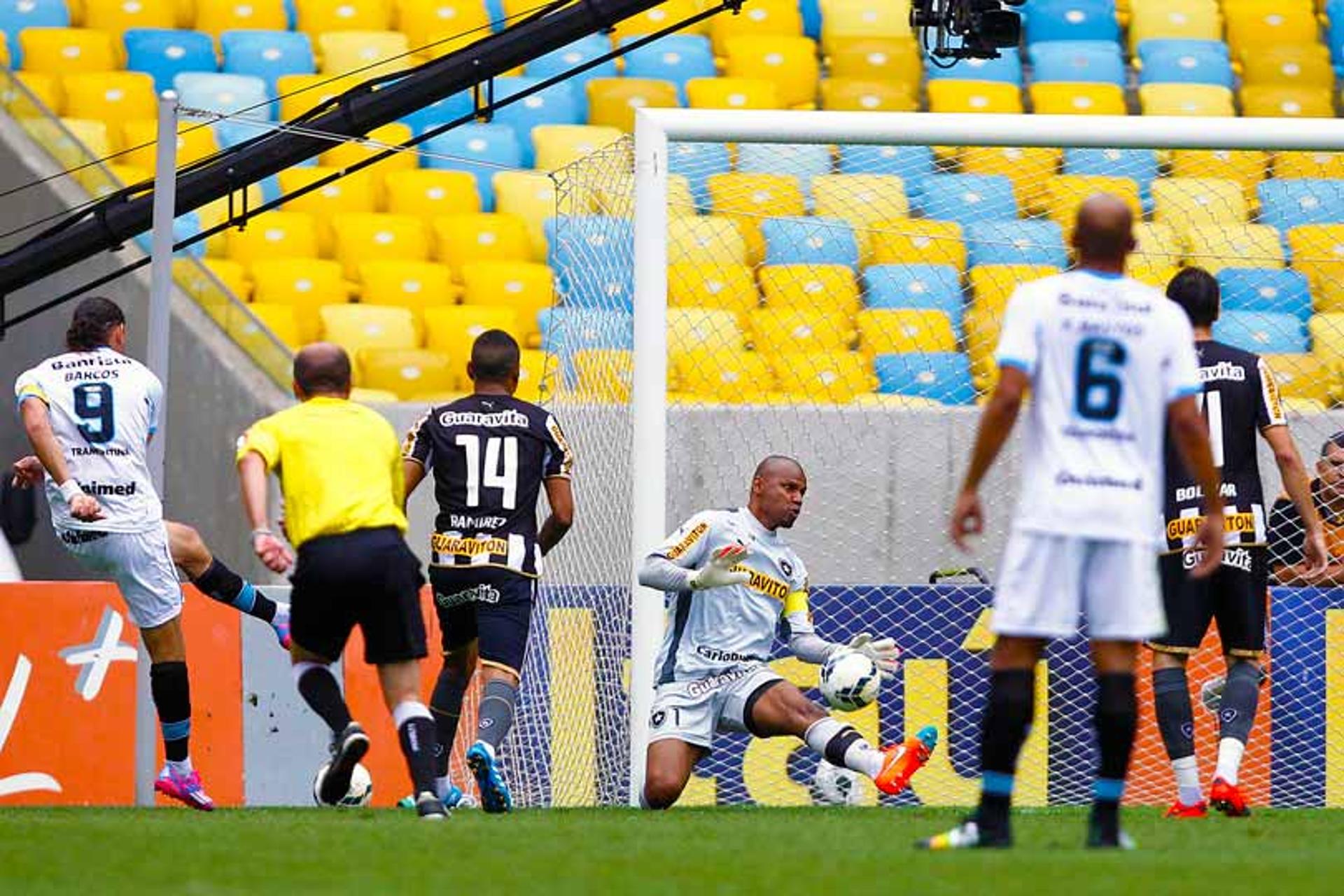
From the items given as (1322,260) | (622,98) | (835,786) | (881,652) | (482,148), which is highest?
(622,98)

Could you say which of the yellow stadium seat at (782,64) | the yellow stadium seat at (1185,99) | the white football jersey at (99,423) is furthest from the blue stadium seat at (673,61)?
the white football jersey at (99,423)

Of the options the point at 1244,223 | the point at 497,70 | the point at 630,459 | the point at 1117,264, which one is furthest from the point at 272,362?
the point at 1117,264

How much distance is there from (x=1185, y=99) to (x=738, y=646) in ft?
30.9

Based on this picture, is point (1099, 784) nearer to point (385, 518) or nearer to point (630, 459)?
point (385, 518)

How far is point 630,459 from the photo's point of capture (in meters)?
11.7

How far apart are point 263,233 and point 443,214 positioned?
1222 millimetres

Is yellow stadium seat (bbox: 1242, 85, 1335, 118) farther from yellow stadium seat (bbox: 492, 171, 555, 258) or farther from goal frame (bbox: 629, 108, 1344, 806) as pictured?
goal frame (bbox: 629, 108, 1344, 806)

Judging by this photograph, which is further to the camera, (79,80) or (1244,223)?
(79,80)

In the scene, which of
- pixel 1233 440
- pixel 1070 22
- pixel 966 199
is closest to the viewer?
pixel 1233 440

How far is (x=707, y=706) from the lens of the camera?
10.3 metres

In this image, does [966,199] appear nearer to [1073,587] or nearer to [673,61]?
[673,61]

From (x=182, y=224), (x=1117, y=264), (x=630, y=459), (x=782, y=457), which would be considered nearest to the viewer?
(x=1117, y=264)

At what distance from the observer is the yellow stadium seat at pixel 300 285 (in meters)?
16.0

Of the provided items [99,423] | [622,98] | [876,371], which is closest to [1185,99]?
[622,98]
